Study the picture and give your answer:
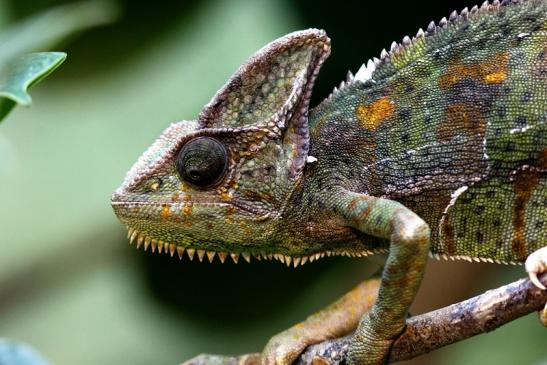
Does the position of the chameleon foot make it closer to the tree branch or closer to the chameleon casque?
the tree branch

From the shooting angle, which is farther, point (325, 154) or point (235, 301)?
point (235, 301)

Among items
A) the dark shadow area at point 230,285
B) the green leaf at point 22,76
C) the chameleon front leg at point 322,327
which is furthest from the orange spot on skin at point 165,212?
the dark shadow area at point 230,285

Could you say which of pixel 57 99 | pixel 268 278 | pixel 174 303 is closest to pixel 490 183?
pixel 268 278

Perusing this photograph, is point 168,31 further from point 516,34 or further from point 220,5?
point 516,34

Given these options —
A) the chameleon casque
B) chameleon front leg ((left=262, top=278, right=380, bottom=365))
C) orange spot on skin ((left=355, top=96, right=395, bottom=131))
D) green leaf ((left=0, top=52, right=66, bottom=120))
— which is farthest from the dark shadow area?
green leaf ((left=0, top=52, right=66, bottom=120))

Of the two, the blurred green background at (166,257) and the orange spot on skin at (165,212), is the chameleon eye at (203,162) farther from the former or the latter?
the blurred green background at (166,257)

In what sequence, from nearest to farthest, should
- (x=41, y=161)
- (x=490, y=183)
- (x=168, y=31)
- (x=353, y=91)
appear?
(x=490, y=183) < (x=353, y=91) < (x=168, y=31) < (x=41, y=161)
